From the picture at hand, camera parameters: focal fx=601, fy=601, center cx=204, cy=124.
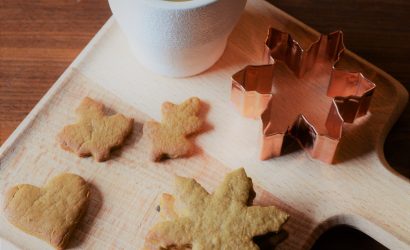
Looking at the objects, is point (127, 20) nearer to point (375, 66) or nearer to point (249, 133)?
point (249, 133)

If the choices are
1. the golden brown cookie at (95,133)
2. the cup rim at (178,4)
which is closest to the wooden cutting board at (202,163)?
the golden brown cookie at (95,133)

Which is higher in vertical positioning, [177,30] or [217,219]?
[177,30]

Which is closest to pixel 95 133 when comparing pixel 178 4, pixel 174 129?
pixel 174 129

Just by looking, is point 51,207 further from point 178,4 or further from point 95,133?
point 178,4

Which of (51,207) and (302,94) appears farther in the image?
(302,94)

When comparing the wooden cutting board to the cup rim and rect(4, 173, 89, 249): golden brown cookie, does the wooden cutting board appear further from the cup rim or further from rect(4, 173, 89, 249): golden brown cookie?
the cup rim

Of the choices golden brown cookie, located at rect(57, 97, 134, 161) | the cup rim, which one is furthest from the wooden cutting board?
the cup rim
